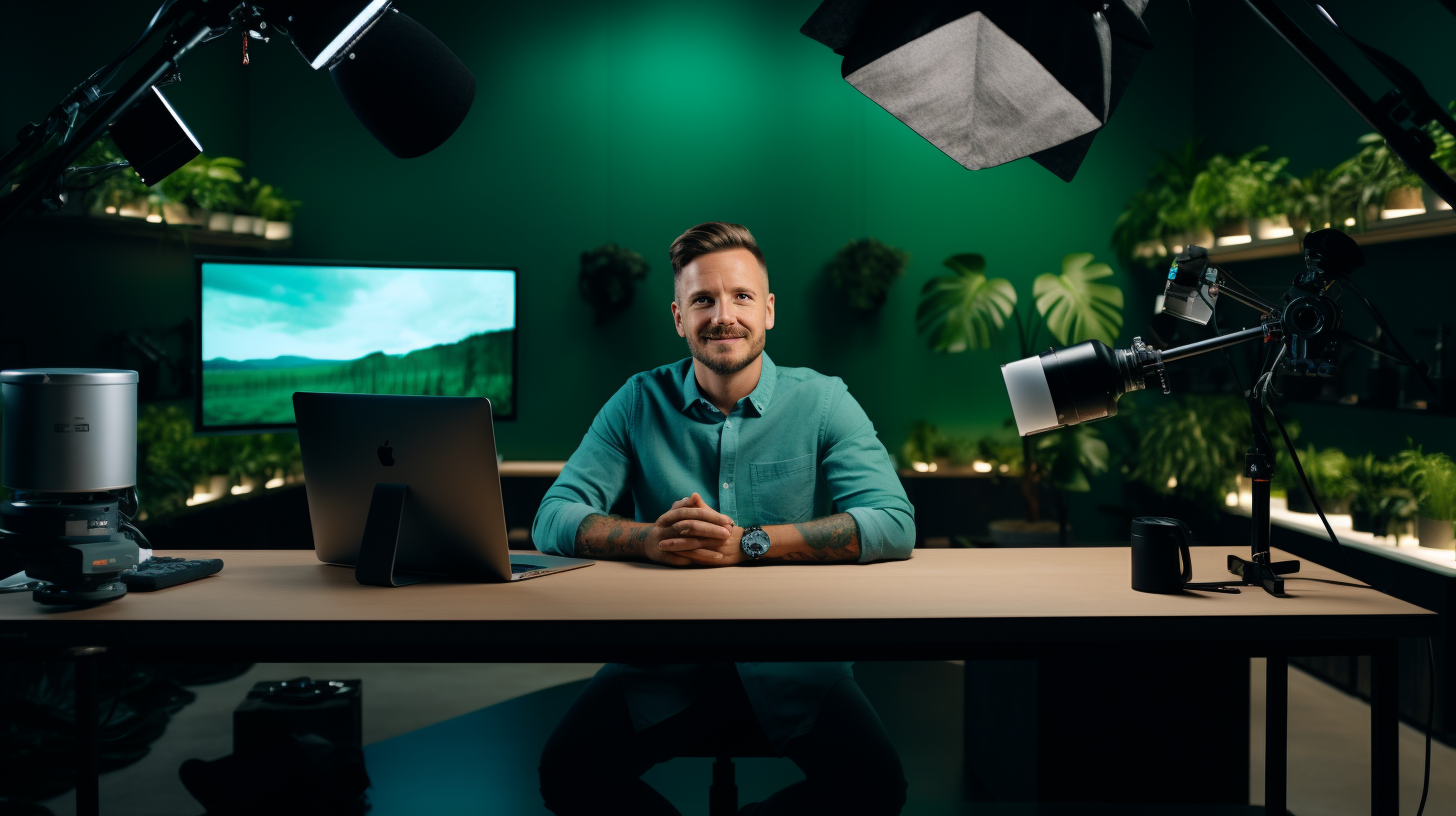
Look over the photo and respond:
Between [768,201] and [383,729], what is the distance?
313cm

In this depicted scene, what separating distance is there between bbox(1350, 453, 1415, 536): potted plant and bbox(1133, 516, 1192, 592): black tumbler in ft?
6.55

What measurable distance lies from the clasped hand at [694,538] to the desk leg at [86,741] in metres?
0.88

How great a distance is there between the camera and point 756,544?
5.53 feet

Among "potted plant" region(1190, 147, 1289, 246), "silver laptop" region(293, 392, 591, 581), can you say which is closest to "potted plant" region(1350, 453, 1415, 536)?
"potted plant" region(1190, 147, 1289, 246)

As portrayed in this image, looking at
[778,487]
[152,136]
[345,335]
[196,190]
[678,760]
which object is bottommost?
[678,760]

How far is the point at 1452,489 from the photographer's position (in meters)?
2.77

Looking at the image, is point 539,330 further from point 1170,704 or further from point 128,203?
point 1170,704

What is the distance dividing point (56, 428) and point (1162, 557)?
5.46 ft

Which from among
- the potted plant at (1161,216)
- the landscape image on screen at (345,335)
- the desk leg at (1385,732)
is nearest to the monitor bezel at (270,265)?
the landscape image on screen at (345,335)

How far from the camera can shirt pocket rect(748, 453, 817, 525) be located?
197 cm

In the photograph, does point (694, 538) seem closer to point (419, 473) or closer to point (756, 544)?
point (756, 544)

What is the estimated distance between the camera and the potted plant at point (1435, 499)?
9.12 ft

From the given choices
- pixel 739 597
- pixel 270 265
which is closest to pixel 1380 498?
pixel 739 597

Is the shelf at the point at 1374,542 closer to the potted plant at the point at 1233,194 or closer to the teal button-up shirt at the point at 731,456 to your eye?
the potted plant at the point at 1233,194
